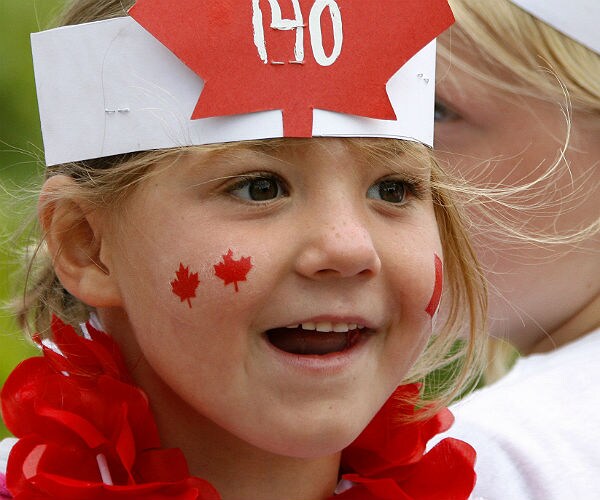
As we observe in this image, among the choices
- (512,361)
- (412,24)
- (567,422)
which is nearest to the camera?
(412,24)

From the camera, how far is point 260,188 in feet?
5.62

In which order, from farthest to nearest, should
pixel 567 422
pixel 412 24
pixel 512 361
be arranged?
1. pixel 512 361
2. pixel 567 422
3. pixel 412 24

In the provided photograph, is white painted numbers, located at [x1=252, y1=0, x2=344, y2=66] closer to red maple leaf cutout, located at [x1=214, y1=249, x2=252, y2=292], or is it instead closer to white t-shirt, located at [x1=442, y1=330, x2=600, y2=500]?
red maple leaf cutout, located at [x1=214, y1=249, x2=252, y2=292]

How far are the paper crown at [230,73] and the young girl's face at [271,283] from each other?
5 cm

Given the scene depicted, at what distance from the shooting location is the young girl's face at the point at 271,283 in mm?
1676

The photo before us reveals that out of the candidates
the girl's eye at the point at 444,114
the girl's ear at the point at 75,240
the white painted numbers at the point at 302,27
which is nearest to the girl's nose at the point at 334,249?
the white painted numbers at the point at 302,27

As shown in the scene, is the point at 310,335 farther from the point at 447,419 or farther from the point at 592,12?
the point at 592,12

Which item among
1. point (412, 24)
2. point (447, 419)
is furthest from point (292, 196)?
point (447, 419)

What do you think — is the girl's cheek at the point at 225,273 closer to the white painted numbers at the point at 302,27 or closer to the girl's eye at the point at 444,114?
the white painted numbers at the point at 302,27

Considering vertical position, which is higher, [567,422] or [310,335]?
[310,335]

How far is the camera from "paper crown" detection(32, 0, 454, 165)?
1693 mm

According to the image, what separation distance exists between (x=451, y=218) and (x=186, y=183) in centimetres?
55

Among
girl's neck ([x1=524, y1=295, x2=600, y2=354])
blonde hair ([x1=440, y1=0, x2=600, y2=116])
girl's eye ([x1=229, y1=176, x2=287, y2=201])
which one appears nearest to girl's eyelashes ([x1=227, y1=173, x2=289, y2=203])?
girl's eye ([x1=229, y1=176, x2=287, y2=201])

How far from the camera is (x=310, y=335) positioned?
1.76 metres
